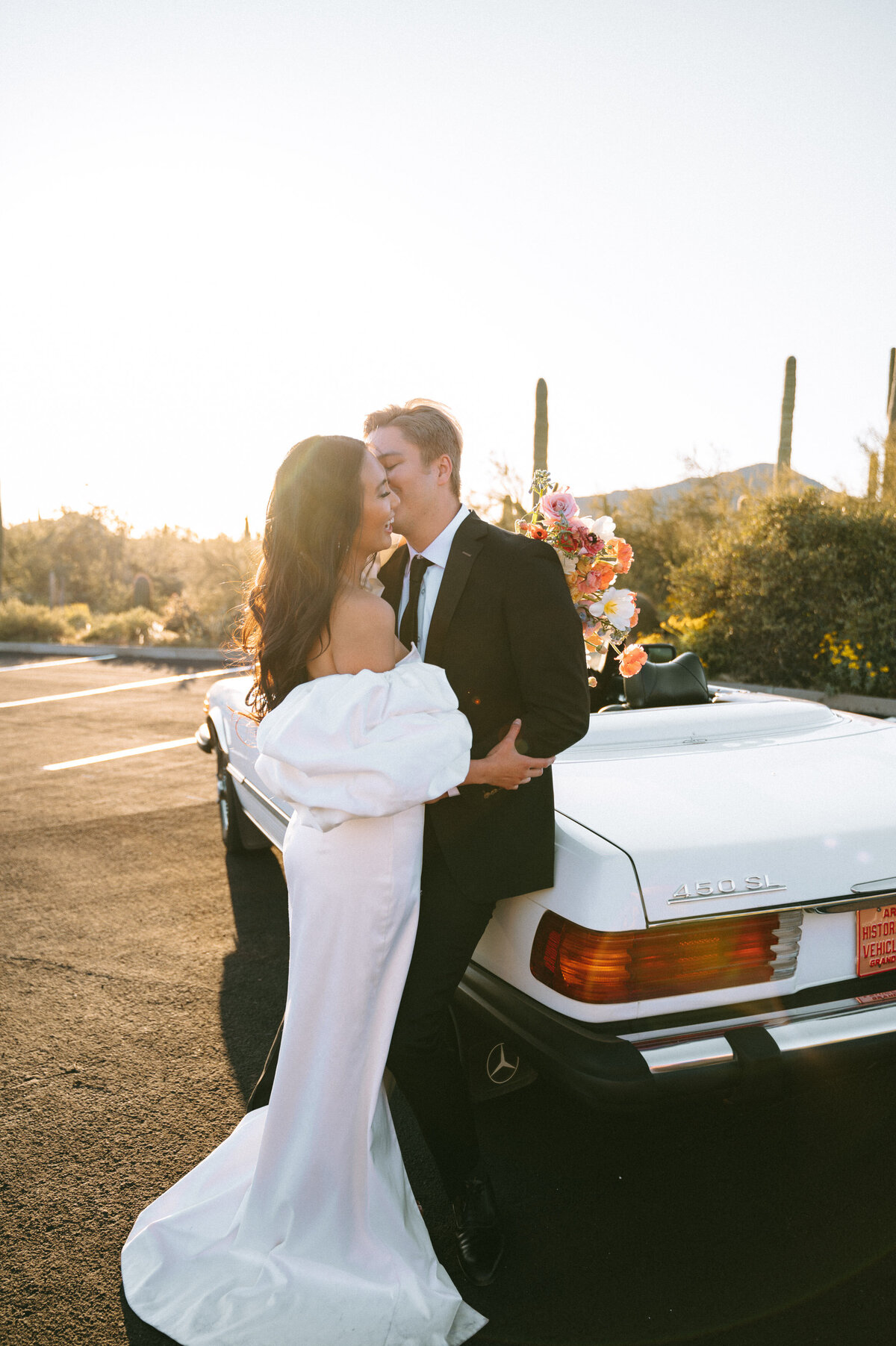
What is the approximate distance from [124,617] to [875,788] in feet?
67.4

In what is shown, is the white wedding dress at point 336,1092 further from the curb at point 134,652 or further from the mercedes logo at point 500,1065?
the curb at point 134,652

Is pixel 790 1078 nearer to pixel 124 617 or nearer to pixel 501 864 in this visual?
pixel 501 864

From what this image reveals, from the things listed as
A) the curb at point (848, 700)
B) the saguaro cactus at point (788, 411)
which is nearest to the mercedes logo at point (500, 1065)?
the curb at point (848, 700)

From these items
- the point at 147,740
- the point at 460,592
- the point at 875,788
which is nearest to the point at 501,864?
the point at 460,592

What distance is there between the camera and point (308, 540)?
1.83 metres

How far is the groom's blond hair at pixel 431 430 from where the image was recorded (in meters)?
2.08

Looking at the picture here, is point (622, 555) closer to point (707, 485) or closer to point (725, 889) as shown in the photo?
point (725, 889)

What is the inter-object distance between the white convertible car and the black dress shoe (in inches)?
12.5

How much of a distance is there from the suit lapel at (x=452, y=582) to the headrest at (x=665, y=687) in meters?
1.39

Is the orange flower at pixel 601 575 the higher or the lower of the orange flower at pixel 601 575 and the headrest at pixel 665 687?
the higher

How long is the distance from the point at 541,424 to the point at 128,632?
1048 centimetres

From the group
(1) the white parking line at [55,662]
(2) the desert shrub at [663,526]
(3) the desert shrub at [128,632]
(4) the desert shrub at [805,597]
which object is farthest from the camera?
(3) the desert shrub at [128,632]

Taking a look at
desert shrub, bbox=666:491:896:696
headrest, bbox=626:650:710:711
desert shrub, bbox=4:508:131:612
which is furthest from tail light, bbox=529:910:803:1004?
desert shrub, bbox=4:508:131:612

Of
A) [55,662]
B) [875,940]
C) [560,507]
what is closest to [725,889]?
[875,940]
